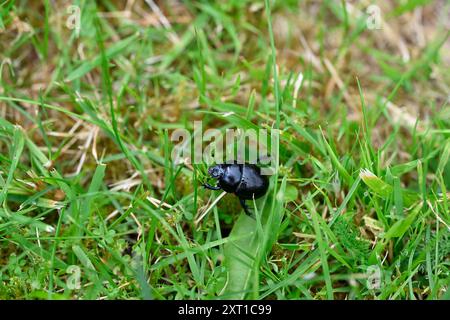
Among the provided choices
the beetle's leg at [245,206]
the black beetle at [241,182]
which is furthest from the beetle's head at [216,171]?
the beetle's leg at [245,206]

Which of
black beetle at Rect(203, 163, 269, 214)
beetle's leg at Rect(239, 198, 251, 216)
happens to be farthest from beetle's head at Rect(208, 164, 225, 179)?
beetle's leg at Rect(239, 198, 251, 216)

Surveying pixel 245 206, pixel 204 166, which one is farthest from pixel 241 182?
pixel 204 166

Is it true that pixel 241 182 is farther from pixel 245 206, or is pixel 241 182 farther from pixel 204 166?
pixel 204 166

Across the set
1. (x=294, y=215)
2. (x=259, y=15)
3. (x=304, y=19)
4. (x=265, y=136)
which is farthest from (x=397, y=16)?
(x=294, y=215)

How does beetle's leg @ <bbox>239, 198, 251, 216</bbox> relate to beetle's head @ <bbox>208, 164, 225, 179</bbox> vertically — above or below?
below

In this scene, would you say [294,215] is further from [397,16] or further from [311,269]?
[397,16]

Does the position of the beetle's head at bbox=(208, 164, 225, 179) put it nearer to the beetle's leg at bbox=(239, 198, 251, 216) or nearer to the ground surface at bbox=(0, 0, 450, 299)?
the ground surface at bbox=(0, 0, 450, 299)

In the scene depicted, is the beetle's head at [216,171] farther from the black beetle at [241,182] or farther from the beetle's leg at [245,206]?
the beetle's leg at [245,206]
